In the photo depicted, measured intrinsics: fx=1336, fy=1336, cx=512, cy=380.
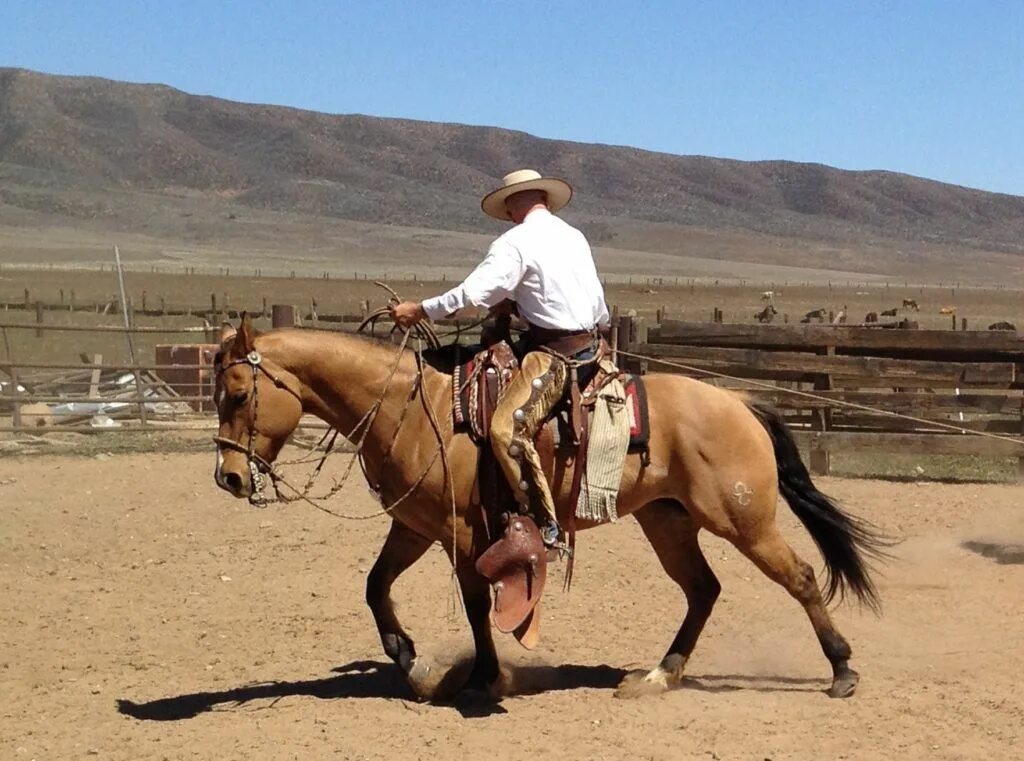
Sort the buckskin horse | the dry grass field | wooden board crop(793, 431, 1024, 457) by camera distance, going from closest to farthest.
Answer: the buckskin horse, wooden board crop(793, 431, 1024, 457), the dry grass field

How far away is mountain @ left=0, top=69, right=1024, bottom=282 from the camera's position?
117 meters

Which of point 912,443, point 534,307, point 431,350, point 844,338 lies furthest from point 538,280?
point 844,338

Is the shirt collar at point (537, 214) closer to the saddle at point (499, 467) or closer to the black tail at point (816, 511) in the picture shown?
the saddle at point (499, 467)

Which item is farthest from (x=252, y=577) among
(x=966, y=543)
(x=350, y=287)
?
(x=350, y=287)

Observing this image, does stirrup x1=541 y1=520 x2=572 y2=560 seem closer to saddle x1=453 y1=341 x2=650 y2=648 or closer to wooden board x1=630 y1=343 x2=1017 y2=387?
saddle x1=453 y1=341 x2=650 y2=648

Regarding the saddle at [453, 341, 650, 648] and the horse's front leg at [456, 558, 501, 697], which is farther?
the horse's front leg at [456, 558, 501, 697]

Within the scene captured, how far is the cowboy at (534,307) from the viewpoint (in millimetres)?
5809

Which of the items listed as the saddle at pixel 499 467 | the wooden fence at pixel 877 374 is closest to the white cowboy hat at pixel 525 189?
the saddle at pixel 499 467

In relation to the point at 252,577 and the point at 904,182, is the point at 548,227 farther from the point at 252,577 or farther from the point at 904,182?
the point at 904,182

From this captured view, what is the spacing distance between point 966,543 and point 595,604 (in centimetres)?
319

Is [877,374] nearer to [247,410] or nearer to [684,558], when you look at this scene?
[684,558]

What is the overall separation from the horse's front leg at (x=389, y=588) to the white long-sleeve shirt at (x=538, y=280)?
120cm

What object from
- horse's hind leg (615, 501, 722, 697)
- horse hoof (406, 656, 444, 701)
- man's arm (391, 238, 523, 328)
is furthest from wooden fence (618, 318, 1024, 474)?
man's arm (391, 238, 523, 328)

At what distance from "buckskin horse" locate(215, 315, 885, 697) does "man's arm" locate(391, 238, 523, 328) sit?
471 millimetres
